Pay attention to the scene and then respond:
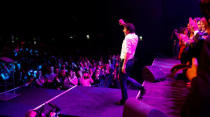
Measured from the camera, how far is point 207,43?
0.73m

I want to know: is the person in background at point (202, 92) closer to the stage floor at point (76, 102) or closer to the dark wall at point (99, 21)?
the stage floor at point (76, 102)

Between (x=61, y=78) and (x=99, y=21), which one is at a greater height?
(x=99, y=21)

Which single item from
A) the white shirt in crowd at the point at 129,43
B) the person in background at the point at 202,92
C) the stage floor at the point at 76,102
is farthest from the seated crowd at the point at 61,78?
the person in background at the point at 202,92

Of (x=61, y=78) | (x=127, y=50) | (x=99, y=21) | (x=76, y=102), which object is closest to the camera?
(x=127, y=50)

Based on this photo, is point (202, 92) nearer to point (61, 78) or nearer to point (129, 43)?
point (129, 43)

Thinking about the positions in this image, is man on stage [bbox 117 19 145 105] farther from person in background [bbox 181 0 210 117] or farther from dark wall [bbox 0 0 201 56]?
dark wall [bbox 0 0 201 56]

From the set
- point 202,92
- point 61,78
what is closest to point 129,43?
point 202,92

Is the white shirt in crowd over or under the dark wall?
under

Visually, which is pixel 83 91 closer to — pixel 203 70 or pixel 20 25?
pixel 203 70

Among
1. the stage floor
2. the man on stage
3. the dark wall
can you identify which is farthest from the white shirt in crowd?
the dark wall

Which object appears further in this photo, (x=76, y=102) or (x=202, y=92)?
(x=76, y=102)

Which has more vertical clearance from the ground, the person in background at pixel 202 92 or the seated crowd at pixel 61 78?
the person in background at pixel 202 92

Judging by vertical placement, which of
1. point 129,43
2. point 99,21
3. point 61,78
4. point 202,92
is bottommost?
point 61,78

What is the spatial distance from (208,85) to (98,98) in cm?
307
